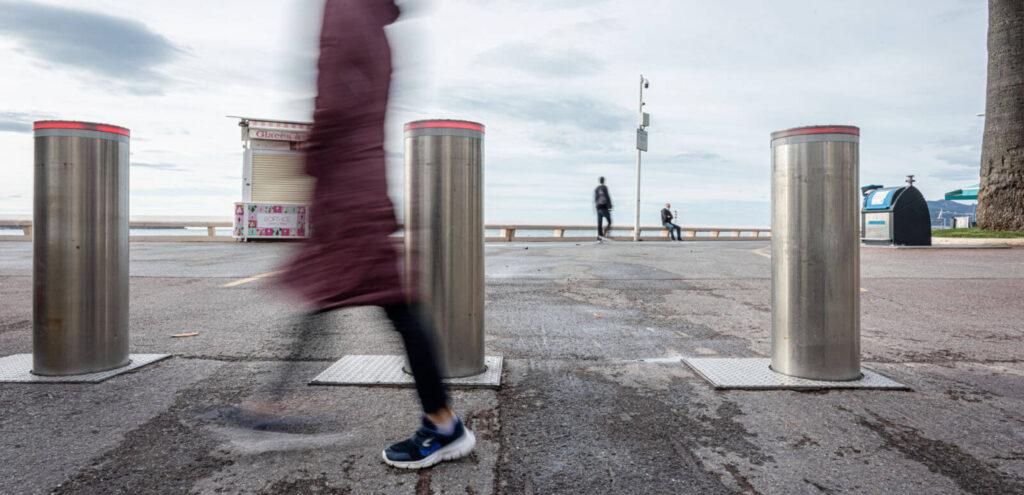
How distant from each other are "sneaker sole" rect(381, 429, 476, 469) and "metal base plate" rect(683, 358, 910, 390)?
1492 mm

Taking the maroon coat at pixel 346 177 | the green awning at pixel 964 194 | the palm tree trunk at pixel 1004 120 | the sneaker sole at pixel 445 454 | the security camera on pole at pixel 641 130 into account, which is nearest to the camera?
the maroon coat at pixel 346 177

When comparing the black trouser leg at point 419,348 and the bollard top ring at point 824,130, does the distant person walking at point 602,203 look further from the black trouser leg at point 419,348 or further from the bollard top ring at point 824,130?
the black trouser leg at point 419,348

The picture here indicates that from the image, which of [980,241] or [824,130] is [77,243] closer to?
[824,130]

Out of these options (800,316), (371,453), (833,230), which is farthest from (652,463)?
(833,230)

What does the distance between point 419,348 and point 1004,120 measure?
20.7 meters

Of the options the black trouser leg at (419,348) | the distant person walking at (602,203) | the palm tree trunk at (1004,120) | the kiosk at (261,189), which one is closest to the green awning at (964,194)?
the palm tree trunk at (1004,120)

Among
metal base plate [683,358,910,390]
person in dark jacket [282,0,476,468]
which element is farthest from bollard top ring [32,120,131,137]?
metal base plate [683,358,910,390]

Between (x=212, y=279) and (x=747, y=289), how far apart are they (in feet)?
21.9

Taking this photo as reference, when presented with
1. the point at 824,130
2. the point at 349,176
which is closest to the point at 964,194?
the point at 824,130

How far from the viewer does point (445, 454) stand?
2.08 metres

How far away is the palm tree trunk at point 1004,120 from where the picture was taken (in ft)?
53.3

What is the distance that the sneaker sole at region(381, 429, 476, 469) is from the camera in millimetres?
2053

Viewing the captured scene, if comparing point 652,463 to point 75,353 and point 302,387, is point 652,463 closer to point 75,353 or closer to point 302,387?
point 302,387

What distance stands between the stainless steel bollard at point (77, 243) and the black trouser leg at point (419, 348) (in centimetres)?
217
